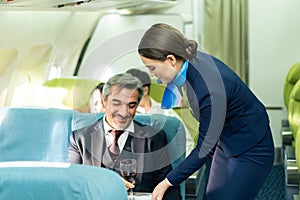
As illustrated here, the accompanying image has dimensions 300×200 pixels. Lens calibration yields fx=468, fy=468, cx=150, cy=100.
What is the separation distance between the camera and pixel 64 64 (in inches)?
180

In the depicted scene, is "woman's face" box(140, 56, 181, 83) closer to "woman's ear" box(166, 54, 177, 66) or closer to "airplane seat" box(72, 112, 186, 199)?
"woman's ear" box(166, 54, 177, 66)

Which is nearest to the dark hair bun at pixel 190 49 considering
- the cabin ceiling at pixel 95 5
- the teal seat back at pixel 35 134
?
the teal seat back at pixel 35 134

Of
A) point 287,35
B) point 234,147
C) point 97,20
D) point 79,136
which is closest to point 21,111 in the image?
point 79,136

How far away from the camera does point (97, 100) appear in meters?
2.54

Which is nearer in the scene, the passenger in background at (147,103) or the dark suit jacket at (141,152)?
the dark suit jacket at (141,152)

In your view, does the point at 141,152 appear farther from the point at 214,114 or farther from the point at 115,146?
the point at 214,114

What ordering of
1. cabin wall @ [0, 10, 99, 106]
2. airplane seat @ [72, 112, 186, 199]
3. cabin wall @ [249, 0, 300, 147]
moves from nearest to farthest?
airplane seat @ [72, 112, 186, 199]
cabin wall @ [0, 10, 99, 106]
cabin wall @ [249, 0, 300, 147]

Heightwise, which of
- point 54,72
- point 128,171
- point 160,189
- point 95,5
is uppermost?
point 95,5

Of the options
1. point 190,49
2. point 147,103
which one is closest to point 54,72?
point 147,103

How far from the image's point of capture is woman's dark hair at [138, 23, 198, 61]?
1847 millimetres

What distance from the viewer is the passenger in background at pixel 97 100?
7.80 ft

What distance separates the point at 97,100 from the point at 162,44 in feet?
2.61

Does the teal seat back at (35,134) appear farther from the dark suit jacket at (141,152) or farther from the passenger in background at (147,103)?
the passenger in background at (147,103)

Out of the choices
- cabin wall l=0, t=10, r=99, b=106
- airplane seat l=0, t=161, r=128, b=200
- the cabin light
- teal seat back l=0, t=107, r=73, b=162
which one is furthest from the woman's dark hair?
the cabin light
